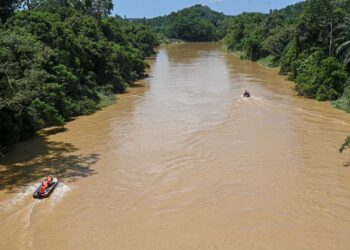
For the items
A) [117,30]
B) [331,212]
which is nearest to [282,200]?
[331,212]

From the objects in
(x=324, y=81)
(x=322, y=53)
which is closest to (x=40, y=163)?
(x=324, y=81)

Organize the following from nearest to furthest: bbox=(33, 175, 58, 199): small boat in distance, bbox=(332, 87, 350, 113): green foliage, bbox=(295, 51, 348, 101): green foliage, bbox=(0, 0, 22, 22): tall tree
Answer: bbox=(33, 175, 58, 199): small boat in distance
bbox=(332, 87, 350, 113): green foliage
bbox=(0, 0, 22, 22): tall tree
bbox=(295, 51, 348, 101): green foliage

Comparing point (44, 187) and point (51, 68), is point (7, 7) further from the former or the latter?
point (44, 187)

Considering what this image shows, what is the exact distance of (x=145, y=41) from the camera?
81.5 m

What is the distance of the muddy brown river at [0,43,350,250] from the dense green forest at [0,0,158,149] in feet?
4.74

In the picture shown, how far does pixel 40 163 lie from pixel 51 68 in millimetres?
11355

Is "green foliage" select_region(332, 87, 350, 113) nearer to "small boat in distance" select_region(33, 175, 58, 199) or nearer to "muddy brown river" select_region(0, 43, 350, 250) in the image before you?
"muddy brown river" select_region(0, 43, 350, 250)

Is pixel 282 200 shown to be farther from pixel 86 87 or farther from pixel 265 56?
pixel 265 56

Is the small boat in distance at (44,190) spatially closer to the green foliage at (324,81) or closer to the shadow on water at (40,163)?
the shadow on water at (40,163)

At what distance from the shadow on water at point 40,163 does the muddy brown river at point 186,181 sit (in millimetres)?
57

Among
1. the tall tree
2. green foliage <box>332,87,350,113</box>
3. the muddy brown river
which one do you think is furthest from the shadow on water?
green foliage <box>332,87,350,113</box>

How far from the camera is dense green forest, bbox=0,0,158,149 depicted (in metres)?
24.9

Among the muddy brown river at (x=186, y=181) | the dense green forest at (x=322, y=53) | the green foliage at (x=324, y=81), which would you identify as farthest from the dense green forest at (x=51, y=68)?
the dense green forest at (x=322, y=53)

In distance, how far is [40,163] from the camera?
2255 centimetres
